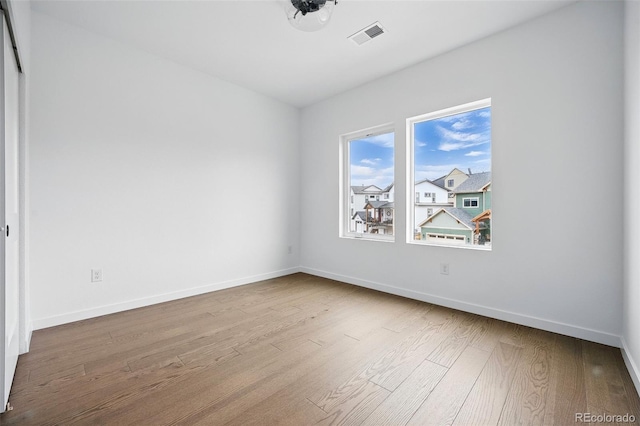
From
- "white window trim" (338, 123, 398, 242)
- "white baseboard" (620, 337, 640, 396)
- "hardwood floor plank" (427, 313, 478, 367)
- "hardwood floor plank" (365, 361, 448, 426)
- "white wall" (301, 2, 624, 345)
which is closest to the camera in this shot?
"hardwood floor plank" (365, 361, 448, 426)

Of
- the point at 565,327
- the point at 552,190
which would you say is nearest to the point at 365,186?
the point at 552,190

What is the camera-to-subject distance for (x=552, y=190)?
2.36m

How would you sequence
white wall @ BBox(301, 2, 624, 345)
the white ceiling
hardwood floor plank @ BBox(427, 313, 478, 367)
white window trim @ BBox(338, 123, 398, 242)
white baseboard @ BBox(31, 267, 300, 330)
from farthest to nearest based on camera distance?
white window trim @ BBox(338, 123, 398, 242) → white baseboard @ BBox(31, 267, 300, 330) → the white ceiling → white wall @ BBox(301, 2, 624, 345) → hardwood floor plank @ BBox(427, 313, 478, 367)

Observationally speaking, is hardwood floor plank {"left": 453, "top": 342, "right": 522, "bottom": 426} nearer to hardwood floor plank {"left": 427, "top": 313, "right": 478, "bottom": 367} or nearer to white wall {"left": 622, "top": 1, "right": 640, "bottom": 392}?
hardwood floor plank {"left": 427, "top": 313, "right": 478, "bottom": 367}

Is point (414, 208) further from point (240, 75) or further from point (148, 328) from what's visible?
point (148, 328)

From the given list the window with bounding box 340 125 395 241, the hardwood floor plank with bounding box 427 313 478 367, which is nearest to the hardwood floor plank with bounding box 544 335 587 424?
the hardwood floor plank with bounding box 427 313 478 367

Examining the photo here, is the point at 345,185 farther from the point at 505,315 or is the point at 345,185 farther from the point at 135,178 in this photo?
the point at 135,178

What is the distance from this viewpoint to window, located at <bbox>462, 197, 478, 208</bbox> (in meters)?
2.89

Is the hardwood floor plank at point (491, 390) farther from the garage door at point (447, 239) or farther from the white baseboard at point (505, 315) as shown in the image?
the garage door at point (447, 239)

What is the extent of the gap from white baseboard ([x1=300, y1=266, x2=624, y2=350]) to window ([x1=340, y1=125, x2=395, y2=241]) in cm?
62

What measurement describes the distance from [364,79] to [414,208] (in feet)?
5.63

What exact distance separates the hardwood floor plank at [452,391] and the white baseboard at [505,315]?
2.51ft

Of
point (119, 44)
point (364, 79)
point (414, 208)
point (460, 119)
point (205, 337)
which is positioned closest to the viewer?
point (205, 337)

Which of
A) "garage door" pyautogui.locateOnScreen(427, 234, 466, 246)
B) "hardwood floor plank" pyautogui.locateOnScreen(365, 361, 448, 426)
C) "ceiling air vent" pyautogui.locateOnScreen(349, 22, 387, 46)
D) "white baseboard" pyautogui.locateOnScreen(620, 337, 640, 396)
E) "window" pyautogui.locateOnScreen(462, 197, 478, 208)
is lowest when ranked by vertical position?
"hardwood floor plank" pyautogui.locateOnScreen(365, 361, 448, 426)
